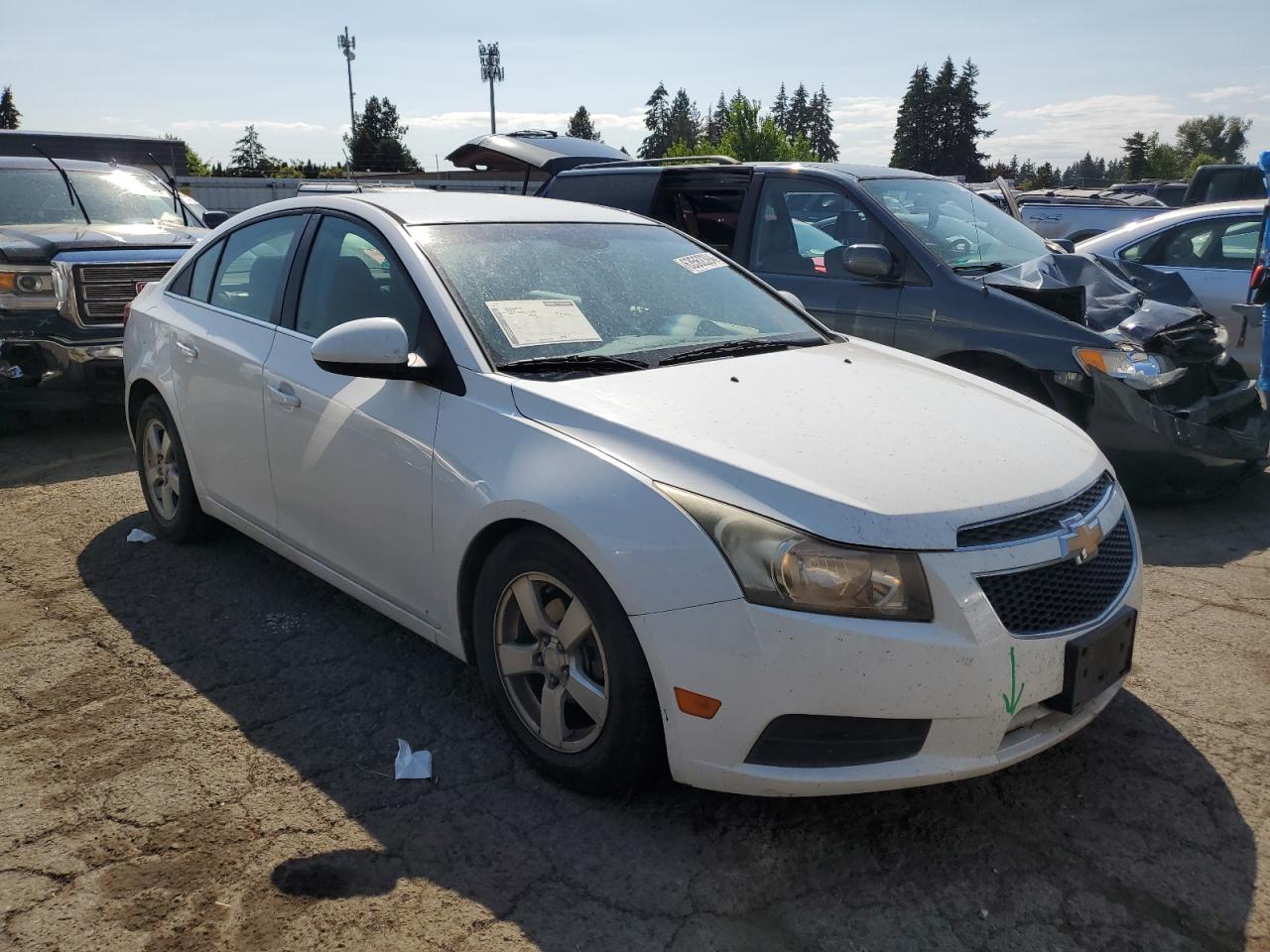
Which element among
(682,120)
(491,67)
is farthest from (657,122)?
(491,67)

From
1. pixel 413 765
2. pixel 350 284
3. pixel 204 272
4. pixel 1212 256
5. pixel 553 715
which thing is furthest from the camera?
pixel 1212 256

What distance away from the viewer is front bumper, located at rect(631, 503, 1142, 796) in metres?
2.42

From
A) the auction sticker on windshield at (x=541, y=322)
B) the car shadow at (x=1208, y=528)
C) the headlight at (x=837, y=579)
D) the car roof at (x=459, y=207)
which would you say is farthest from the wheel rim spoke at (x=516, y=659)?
the car shadow at (x=1208, y=528)

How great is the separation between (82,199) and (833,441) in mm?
7864

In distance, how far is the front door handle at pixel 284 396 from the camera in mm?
3746

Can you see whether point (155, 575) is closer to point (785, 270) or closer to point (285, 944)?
point (285, 944)

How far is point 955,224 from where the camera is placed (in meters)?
6.13

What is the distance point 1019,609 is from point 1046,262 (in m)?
3.85

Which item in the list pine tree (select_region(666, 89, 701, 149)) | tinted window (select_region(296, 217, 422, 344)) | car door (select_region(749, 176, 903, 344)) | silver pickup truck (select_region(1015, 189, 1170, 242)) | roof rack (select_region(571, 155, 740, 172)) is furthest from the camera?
pine tree (select_region(666, 89, 701, 149))

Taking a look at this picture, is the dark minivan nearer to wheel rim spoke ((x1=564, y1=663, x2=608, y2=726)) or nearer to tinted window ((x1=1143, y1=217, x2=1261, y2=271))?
tinted window ((x1=1143, y1=217, x2=1261, y2=271))

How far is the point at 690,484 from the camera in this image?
2576 millimetres

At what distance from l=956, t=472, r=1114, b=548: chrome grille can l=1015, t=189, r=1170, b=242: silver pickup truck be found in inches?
332

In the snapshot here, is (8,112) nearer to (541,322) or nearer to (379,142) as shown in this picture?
(379,142)

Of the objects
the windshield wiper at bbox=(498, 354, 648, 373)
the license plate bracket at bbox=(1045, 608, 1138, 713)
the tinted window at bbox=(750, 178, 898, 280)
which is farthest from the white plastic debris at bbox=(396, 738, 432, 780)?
the tinted window at bbox=(750, 178, 898, 280)
